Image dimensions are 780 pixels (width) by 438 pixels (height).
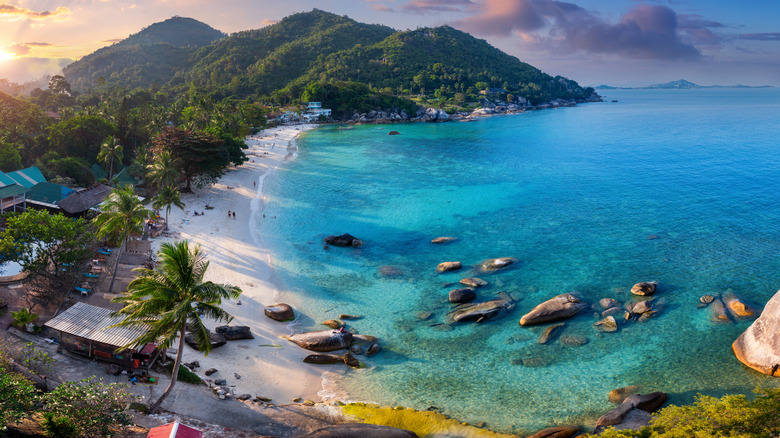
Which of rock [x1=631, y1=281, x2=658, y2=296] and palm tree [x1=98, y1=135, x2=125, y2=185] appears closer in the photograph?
rock [x1=631, y1=281, x2=658, y2=296]

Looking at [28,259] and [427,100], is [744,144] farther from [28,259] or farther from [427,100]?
[28,259]

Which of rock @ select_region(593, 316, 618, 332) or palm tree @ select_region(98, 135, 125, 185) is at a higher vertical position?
palm tree @ select_region(98, 135, 125, 185)

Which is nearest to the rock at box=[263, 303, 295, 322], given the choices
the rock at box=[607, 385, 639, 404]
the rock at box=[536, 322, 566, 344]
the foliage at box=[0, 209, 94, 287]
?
the foliage at box=[0, 209, 94, 287]

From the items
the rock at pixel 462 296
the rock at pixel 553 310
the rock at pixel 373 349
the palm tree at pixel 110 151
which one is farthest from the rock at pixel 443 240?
the palm tree at pixel 110 151

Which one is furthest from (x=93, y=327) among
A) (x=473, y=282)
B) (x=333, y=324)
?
(x=473, y=282)

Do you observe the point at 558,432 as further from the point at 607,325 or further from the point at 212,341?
the point at 212,341

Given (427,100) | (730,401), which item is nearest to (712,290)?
(730,401)

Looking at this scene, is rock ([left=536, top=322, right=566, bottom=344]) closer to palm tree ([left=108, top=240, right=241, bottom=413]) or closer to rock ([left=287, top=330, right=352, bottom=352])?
rock ([left=287, top=330, right=352, bottom=352])
